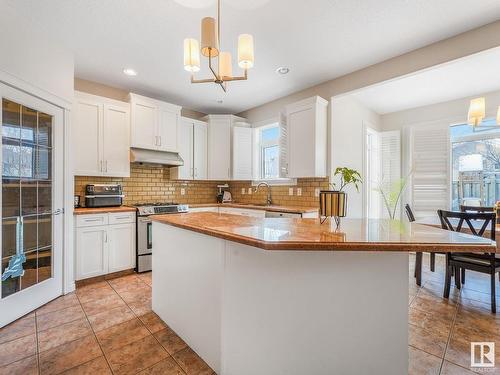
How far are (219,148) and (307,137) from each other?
5.82 ft

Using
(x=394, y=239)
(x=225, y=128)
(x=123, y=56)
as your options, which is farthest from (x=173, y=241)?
(x=225, y=128)

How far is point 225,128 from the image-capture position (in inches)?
185

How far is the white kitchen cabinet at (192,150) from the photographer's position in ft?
14.3

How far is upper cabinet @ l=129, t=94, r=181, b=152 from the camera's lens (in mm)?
3740

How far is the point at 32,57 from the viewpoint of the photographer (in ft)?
7.86

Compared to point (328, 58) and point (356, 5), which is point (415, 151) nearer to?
point (328, 58)

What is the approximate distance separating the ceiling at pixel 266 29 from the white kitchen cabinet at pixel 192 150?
1111 millimetres

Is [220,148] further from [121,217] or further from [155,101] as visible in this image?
[121,217]

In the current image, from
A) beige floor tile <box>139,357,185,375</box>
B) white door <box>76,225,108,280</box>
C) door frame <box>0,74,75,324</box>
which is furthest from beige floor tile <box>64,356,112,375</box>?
white door <box>76,225,108,280</box>

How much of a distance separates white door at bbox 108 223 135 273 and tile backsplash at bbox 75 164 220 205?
2.39 ft

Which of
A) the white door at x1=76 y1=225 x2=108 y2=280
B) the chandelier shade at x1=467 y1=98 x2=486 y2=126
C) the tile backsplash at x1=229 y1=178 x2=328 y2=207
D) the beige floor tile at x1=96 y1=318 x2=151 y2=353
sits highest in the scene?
the chandelier shade at x1=467 y1=98 x2=486 y2=126

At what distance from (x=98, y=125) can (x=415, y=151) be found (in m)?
5.23

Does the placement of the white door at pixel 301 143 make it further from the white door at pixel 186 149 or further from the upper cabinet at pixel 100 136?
the upper cabinet at pixel 100 136

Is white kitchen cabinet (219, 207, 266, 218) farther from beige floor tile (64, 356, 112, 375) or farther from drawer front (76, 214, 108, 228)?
beige floor tile (64, 356, 112, 375)
